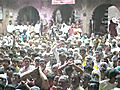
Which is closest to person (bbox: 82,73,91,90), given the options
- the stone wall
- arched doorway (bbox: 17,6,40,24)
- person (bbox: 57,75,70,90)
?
person (bbox: 57,75,70,90)

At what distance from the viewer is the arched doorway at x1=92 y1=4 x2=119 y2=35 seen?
20.5 meters

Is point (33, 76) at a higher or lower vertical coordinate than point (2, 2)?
lower

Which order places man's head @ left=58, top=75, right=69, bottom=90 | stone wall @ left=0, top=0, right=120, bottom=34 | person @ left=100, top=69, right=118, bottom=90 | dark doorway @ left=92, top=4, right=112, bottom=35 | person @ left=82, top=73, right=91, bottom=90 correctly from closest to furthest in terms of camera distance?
man's head @ left=58, top=75, right=69, bottom=90 → person @ left=100, top=69, right=118, bottom=90 → person @ left=82, top=73, right=91, bottom=90 → stone wall @ left=0, top=0, right=120, bottom=34 → dark doorway @ left=92, top=4, right=112, bottom=35

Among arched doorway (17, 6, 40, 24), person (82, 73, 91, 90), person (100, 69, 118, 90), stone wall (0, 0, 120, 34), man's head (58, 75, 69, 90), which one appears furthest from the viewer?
arched doorway (17, 6, 40, 24)

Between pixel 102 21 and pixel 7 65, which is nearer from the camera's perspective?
pixel 7 65

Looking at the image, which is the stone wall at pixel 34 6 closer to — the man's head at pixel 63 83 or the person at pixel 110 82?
the person at pixel 110 82

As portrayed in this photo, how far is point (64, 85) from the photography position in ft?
16.9

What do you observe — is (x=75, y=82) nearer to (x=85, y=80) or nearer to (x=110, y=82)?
(x=85, y=80)

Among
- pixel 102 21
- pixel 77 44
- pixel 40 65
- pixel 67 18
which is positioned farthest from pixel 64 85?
pixel 67 18

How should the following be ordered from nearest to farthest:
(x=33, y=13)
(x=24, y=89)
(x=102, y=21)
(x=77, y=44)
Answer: (x=24, y=89) < (x=77, y=44) < (x=102, y=21) < (x=33, y=13)

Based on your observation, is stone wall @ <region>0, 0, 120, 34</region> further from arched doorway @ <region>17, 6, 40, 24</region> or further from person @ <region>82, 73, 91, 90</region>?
person @ <region>82, 73, 91, 90</region>

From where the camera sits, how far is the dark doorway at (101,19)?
67.1 ft

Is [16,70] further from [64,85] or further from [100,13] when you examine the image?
[100,13]

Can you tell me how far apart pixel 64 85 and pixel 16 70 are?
70.6 inches
